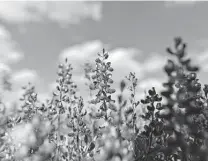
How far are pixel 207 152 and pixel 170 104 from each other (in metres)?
0.68

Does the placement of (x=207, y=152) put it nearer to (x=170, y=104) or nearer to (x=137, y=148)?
(x=170, y=104)

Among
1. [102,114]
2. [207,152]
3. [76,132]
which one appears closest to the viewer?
[207,152]

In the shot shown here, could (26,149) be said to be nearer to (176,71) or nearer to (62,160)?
(176,71)

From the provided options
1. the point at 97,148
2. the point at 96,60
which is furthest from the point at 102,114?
the point at 96,60

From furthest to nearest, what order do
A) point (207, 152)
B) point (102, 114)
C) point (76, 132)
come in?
point (102, 114)
point (76, 132)
point (207, 152)

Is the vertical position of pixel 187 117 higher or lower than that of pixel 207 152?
higher

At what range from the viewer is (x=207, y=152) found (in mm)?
3037

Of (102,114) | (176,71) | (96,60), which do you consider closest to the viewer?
(176,71)

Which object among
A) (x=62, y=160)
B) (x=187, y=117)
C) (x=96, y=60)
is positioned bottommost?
(x=62, y=160)

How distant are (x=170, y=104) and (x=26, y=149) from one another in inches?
66.4

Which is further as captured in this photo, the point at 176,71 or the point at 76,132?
the point at 76,132

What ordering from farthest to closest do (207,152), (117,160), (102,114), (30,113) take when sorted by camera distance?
1. (30,113)
2. (102,114)
3. (207,152)
4. (117,160)

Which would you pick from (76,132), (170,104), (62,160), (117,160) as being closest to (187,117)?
(170,104)

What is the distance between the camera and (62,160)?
6.26m
